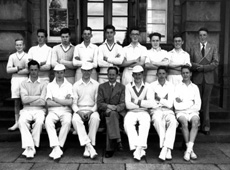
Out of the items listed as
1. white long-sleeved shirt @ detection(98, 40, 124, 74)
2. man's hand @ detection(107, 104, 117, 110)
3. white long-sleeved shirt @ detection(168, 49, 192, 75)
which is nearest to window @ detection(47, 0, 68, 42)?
white long-sleeved shirt @ detection(98, 40, 124, 74)

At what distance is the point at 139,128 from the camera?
17.6 feet

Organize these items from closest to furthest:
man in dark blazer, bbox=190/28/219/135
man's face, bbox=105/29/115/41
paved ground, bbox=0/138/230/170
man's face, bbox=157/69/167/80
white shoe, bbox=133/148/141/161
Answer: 1. paved ground, bbox=0/138/230/170
2. white shoe, bbox=133/148/141/161
3. man's face, bbox=157/69/167/80
4. man's face, bbox=105/29/115/41
5. man in dark blazer, bbox=190/28/219/135

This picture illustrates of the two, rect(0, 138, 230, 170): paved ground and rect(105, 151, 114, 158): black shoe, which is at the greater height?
rect(105, 151, 114, 158): black shoe

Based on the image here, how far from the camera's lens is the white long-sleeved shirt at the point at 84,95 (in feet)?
18.7

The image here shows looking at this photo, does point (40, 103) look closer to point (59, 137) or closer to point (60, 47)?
point (59, 137)

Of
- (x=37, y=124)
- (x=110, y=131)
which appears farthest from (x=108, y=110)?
(x=37, y=124)

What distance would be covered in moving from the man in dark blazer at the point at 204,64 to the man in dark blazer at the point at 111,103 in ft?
5.39

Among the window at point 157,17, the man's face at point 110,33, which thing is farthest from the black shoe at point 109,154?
the window at point 157,17

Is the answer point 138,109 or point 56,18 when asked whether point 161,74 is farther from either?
point 56,18

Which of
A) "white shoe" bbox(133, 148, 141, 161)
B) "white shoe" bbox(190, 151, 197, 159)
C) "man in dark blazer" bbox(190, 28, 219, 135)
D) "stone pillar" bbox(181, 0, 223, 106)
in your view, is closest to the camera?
"white shoe" bbox(133, 148, 141, 161)

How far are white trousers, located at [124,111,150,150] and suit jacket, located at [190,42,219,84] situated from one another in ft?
4.91

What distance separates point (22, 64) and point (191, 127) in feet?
11.5

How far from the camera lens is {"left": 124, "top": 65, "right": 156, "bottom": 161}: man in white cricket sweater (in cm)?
520

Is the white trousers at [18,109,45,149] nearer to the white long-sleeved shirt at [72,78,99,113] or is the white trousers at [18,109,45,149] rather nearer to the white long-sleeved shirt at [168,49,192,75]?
the white long-sleeved shirt at [72,78,99,113]
